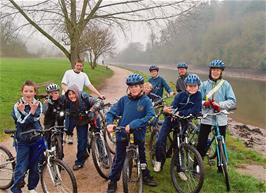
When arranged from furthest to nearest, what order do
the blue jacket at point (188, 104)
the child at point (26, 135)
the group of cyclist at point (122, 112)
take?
the blue jacket at point (188, 104) < the group of cyclist at point (122, 112) < the child at point (26, 135)

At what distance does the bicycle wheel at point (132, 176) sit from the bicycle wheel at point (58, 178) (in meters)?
0.74

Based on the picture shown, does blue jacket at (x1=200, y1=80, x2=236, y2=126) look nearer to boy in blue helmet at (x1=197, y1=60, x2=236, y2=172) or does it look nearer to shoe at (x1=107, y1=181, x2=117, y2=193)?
boy in blue helmet at (x1=197, y1=60, x2=236, y2=172)

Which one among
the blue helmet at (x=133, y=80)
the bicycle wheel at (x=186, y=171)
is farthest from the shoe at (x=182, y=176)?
the blue helmet at (x=133, y=80)

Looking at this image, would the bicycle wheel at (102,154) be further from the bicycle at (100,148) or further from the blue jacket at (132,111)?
the blue jacket at (132,111)

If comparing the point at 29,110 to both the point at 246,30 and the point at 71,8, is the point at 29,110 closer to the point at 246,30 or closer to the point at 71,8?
the point at 71,8

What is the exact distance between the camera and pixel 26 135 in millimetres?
4617

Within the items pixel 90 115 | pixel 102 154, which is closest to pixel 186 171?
pixel 102 154

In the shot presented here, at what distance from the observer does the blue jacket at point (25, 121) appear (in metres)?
4.54

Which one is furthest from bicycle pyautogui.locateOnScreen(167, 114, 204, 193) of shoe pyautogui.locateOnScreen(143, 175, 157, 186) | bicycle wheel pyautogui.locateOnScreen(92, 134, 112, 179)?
bicycle wheel pyautogui.locateOnScreen(92, 134, 112, 179)

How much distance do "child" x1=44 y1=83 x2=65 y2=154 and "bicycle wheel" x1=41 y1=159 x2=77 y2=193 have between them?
933 mm

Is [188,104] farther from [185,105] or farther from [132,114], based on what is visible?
[132,114]

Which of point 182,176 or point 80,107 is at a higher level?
point 80,107

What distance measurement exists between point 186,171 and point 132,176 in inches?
34.4

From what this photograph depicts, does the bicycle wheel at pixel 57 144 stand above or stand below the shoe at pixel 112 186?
above
